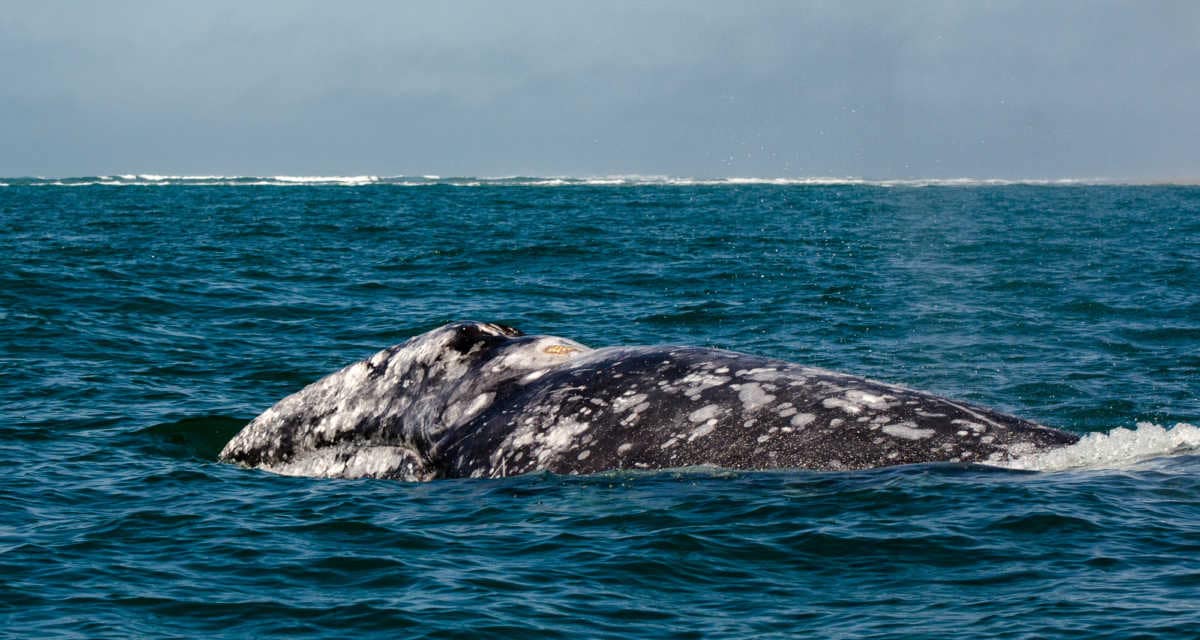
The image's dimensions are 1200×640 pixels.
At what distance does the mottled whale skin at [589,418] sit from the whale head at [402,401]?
0.04 feet

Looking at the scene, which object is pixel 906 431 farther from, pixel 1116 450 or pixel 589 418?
pixel 589 418

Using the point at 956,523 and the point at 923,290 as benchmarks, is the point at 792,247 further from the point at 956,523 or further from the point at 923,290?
the point at 956,523

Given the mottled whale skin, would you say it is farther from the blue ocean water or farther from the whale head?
the blue ocean water

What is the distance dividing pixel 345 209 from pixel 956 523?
202 ft

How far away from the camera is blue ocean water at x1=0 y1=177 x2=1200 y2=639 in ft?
25.1

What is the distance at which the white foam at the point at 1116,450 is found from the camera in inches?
389

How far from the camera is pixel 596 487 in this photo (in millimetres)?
10344

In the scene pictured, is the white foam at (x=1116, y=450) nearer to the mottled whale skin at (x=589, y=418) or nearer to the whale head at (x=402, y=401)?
the mottled whale skin at (x=589, y=418)

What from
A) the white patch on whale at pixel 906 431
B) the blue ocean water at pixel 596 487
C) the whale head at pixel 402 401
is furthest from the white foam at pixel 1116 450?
the whale head at pixel 402 401

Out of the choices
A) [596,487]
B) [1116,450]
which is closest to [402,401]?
[596,487]

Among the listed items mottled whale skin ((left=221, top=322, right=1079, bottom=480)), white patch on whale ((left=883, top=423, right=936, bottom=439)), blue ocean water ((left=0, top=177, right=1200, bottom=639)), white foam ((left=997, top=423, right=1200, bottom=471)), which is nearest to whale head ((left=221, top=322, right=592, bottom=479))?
mottled whale skin ((left=221, top=322, right=1079, bottom=480))

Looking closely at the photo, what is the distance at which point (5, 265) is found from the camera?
30.3m

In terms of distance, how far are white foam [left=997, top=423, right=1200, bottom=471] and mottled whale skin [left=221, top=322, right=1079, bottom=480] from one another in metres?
0.12

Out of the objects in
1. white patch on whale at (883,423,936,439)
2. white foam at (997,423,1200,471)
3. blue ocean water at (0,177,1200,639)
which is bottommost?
blue ocean water at (0,177,1200,639)
